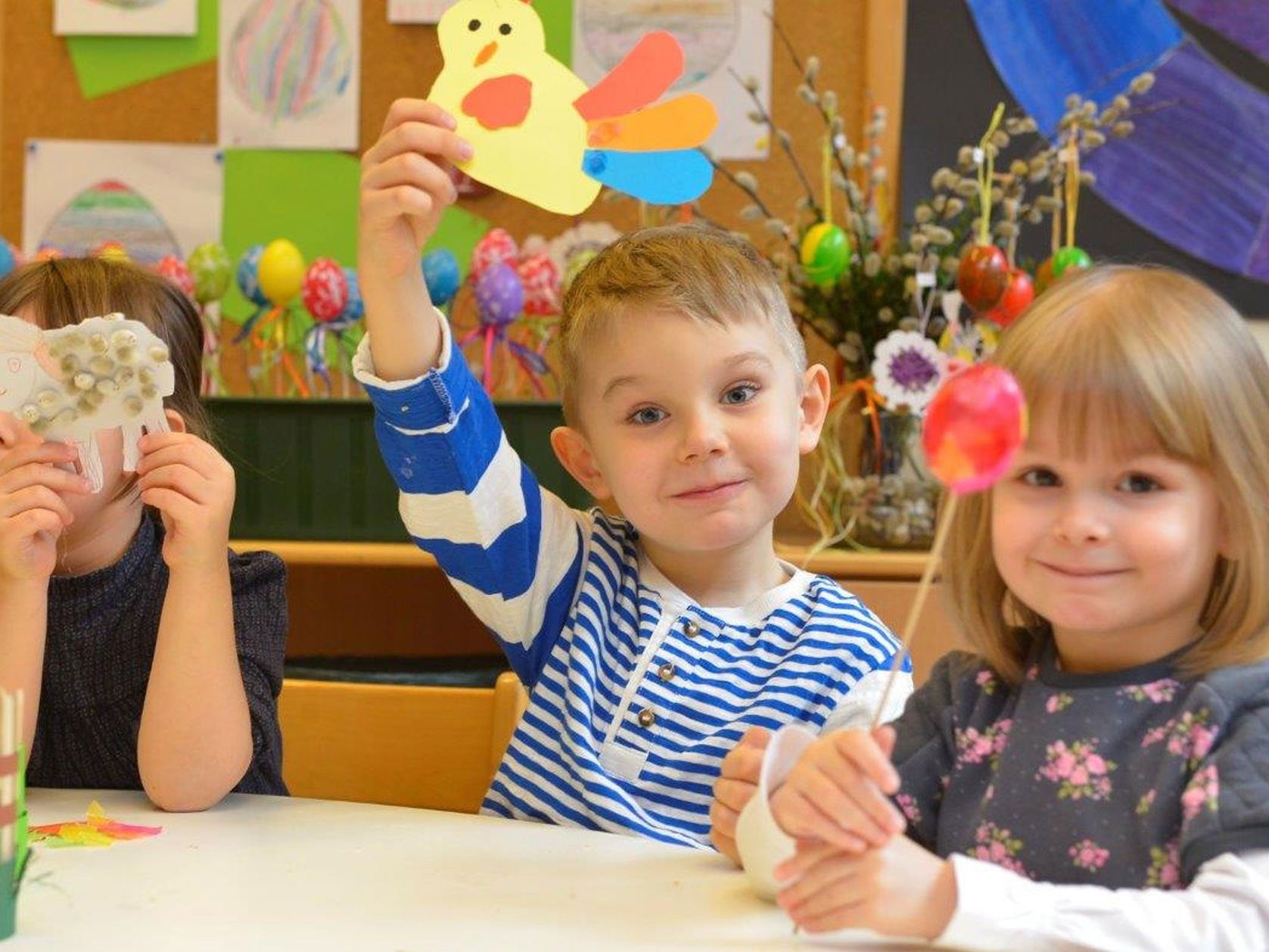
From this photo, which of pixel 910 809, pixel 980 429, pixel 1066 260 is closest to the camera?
pixel 980 429

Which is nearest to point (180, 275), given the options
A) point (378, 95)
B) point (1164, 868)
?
point (378, 95)

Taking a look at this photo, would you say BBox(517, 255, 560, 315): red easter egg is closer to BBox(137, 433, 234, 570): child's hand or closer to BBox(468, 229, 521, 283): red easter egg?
BBox(468, 229, 521, 283): red easter egg

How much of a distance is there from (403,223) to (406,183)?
0.05 m

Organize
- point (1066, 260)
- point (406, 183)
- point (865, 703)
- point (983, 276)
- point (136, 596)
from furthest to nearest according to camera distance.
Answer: point (1066, 260)
point (983, 276)
point (136, 596)
point (865, 703)
point (406, 183)

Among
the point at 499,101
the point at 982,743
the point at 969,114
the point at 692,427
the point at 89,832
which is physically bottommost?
the point at 89,832

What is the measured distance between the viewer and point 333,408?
1971mm

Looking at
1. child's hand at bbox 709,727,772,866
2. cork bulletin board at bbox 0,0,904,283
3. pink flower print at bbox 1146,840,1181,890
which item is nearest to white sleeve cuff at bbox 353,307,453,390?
child's hand at bbox 709,727,772,866

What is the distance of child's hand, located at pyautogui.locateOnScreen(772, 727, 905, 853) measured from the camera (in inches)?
27.0

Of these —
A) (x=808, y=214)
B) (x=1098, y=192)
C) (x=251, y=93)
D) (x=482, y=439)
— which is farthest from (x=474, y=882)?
(x=251, y=93)

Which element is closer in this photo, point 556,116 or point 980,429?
point 980,429

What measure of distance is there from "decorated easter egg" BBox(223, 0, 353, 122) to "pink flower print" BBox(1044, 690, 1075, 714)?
192 cm

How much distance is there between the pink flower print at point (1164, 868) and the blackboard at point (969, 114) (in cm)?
165

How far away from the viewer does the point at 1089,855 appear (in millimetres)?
790

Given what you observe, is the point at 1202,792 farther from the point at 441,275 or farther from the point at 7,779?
the point at 441,275
